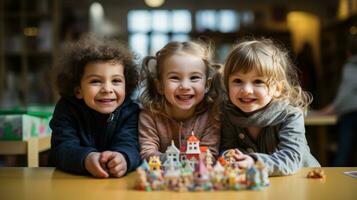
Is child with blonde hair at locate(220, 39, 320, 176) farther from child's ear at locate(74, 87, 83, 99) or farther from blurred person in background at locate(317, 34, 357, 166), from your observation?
blurred person in background at locate(317, 34, 357, 166)

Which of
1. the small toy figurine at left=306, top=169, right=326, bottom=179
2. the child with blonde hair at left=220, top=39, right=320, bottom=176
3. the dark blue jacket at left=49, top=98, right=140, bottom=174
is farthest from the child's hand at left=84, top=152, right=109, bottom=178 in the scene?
the small toy figurine at left=306, top=169, right=326, bottom=179

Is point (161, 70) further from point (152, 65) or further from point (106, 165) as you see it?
point (106, 165)

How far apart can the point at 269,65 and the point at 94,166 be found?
1.72 feet

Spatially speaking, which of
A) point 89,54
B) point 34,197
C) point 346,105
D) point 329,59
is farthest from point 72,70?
point 329,59

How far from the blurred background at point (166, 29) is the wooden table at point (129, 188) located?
4003mm

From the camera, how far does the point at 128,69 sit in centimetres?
137

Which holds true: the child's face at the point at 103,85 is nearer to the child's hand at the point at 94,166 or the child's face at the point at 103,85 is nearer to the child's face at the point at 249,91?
the child's hand at the point at 94,166

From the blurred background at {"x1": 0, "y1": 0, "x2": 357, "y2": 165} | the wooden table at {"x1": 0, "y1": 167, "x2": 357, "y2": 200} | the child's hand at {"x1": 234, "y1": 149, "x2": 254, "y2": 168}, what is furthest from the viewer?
the blurred background at {"x1": 0, "y1": 0, "x2": 357, "y2": 165}

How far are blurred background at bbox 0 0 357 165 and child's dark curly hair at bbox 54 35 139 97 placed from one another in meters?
3.65

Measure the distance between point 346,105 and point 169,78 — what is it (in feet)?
8.37

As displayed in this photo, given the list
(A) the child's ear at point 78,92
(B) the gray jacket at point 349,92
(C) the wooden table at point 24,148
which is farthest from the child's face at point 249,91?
(B) the gray jacket at point 349,92

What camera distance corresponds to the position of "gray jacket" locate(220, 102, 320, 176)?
3.67 ft

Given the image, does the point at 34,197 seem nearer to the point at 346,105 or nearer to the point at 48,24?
the point at 346,105

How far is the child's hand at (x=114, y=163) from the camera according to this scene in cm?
109
